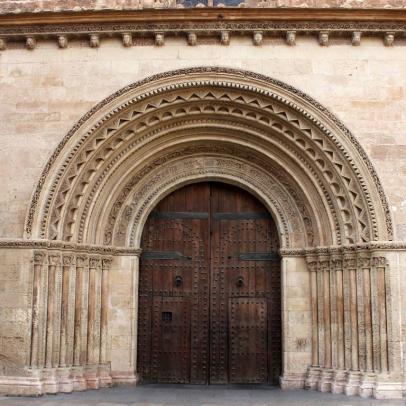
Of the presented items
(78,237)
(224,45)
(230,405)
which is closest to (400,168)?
(224,45)

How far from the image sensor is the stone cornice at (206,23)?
9172 millimetres

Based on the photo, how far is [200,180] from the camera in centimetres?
1042

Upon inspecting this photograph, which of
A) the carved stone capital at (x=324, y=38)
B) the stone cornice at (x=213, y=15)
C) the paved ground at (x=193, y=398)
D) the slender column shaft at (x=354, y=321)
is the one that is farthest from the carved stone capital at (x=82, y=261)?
the carved stone capital at (x=324, y=38)

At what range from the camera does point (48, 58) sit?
31.5ft

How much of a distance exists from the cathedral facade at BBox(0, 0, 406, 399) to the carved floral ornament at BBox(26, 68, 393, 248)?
0.10ft

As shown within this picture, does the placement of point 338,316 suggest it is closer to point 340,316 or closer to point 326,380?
point 340,316

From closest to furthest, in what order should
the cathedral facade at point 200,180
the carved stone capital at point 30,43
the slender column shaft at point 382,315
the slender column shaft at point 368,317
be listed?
the slender column shaft at point 382,315, the slender column shaft at point 368,317, the cathedral facade at point 200,180, the carved stone capital at point 30,43

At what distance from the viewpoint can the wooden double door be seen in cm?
1004

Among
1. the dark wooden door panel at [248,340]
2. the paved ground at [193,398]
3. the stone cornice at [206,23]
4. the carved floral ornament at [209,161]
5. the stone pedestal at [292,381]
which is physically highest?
the stone cornice at [206,23]

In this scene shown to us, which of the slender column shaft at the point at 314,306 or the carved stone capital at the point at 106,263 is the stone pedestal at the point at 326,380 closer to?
the slender column shaft at the point at 314,306

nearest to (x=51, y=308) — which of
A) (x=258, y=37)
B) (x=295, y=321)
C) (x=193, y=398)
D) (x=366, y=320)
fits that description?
(x=193, y=398)

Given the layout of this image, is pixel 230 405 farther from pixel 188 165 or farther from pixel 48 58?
pixel 48 58

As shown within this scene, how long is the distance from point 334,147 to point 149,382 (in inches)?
188

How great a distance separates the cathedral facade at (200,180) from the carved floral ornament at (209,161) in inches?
1.2
